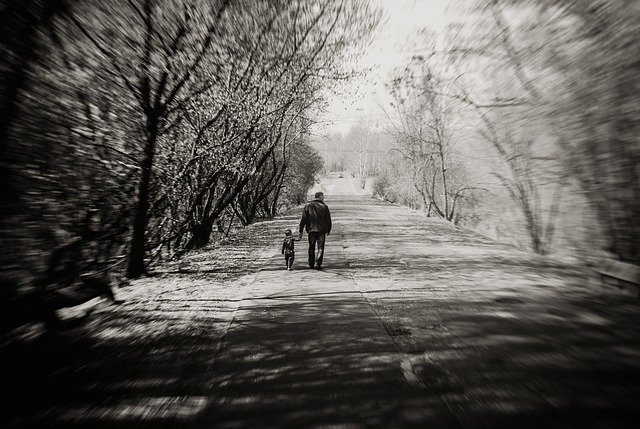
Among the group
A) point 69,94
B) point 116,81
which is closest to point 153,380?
point 69,94

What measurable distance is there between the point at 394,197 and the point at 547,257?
3034 cm

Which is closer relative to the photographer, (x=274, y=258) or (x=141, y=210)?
(x=141, y=210)

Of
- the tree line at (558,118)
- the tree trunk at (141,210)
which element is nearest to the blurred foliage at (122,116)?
the tree trunk at (141,210)

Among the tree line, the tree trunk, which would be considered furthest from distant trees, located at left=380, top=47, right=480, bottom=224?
the tree trunk

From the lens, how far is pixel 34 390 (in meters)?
3.62

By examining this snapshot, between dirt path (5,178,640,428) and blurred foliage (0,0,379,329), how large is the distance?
4.75 feet

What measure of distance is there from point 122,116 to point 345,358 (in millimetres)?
7005

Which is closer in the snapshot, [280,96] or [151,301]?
[151,301]

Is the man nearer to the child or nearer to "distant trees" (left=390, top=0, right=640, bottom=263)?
the child

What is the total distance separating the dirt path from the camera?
3.18m

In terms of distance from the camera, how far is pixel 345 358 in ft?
13.9

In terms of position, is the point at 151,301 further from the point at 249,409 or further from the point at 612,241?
the point at 612,241

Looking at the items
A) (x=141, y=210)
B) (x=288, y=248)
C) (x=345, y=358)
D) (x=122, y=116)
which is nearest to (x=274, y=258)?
(x=288, y=248)

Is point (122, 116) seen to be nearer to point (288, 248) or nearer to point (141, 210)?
point (141, 210)
